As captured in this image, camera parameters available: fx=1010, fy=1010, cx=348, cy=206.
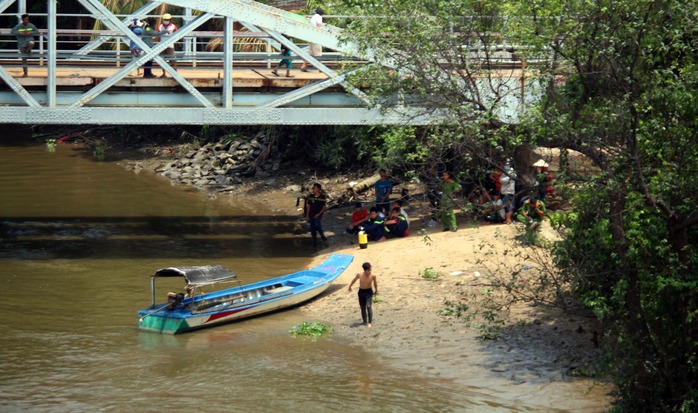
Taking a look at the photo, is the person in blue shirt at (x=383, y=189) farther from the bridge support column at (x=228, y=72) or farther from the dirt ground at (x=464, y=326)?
the bridge support column at (x=228, y=72)

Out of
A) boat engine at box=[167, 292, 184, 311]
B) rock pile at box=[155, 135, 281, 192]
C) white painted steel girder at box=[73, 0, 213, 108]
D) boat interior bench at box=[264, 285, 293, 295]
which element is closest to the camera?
boat engine at box=[167, 292, 184, 311]

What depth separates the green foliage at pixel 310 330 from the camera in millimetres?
16578

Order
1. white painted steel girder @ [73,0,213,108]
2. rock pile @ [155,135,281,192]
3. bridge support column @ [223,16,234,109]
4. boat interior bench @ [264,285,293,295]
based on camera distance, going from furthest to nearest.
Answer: rock pile @ [155,135,281,192], bridge support column @ [223,16,234,109], white painted steel girder @ [73,0,213,108], boat interior bench @ [264,285,293,295]

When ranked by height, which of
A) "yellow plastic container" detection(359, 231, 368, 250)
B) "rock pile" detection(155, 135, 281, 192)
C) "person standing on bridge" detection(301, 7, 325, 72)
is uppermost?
"person standing on bridge" detection(301, 7, 325, 72)

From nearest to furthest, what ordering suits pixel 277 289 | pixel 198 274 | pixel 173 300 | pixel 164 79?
pixel 173 300 → pixel 198 274 → pixel 277 289 → pixel 164 79

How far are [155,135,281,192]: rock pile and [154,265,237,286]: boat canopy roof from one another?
1172 cm

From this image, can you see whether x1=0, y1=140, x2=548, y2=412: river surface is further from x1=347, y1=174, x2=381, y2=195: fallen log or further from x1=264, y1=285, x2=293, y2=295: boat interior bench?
x1=347, y1=174, x2=381, y2=195: fallen log

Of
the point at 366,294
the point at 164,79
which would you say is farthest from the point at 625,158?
the point at 164,79

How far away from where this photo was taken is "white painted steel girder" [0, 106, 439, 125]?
2025 centimetres

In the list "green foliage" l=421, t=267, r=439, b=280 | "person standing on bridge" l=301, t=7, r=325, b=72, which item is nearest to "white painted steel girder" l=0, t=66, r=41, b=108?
"person standing on bridge" l=301, t=7, r=325, b=72

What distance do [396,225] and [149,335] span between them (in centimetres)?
668

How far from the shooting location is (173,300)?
16.8m

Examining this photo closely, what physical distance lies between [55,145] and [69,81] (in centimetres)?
1488

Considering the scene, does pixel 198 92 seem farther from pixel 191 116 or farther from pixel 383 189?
pixel 383 189
